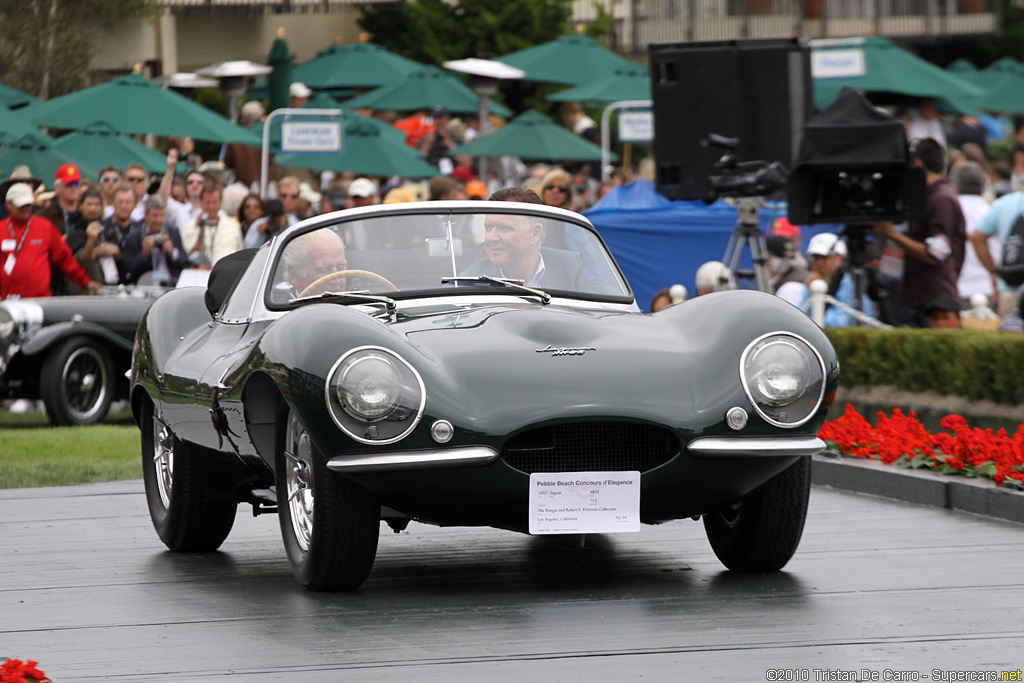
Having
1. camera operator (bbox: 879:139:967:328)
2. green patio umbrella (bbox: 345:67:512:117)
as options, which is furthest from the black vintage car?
green patio umbrella (bbox: 345:67:512:117)

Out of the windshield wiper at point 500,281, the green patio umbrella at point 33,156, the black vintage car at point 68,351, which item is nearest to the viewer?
the windshield wiper at point 500,281

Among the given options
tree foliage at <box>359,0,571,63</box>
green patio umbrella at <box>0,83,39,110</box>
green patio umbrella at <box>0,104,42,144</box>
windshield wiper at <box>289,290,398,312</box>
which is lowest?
windshield wiper at <box>289,290,398,312</box>

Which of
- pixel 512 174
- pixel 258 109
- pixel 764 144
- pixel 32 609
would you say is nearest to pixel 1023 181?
pixel 764 144

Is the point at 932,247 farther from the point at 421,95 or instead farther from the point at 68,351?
the point at 421,95

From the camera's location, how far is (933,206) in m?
14.4

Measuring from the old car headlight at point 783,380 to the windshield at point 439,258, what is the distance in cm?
123

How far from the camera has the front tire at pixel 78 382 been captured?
48.0 feet

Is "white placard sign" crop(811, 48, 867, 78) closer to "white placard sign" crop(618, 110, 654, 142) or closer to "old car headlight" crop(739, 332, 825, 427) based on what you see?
"white placard sign" crop(618, 110, 654, 142)

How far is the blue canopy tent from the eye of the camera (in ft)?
60.0

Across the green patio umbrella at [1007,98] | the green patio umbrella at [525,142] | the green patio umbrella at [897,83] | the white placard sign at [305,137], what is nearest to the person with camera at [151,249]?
the white placard sign at [305,137]

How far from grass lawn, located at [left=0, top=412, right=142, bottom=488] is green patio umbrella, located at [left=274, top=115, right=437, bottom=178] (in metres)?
7.62

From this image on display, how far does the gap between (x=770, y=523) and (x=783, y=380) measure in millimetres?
654

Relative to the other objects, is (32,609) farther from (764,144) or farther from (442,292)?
(764,144)

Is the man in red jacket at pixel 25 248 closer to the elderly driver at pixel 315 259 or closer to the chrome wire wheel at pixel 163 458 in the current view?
the chrome wire wheel at pixel 163 458
